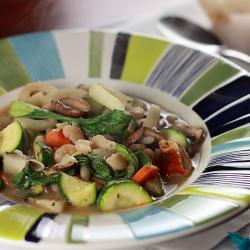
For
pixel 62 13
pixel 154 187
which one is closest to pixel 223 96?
pixel 154 187

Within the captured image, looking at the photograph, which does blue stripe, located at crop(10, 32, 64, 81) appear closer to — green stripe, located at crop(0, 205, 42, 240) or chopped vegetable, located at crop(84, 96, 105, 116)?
chopped vegetable, located at crop(84, 96, 105, 116)

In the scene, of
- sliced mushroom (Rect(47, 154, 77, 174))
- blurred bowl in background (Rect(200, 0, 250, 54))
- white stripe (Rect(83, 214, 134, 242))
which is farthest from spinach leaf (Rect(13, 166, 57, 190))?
blurred bowl in background (Rect(200, 0, 250, 54))

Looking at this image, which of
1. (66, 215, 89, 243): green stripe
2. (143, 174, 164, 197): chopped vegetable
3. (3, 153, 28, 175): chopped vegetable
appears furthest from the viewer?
(3, 153, 28, 175): chopped vegetable

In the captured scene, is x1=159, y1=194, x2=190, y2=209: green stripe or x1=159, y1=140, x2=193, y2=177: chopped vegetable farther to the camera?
x1=159, y1=140, x2=193, y2=177: chopped vegetable

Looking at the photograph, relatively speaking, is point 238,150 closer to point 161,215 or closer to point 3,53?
point 161,215

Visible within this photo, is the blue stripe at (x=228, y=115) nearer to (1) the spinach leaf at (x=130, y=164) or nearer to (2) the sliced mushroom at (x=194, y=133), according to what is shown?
(2) the sliced mushroom at (x=194, y=133)

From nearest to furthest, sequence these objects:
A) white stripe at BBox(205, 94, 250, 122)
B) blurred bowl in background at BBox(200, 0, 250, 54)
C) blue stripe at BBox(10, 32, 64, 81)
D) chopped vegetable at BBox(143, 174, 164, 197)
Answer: chopped vegetable at BBox(143, 174, 164, 197), white stripe at BBox(205, 94, 250, 122), blue stripe at BBox(10, 32, 64, 81), blurred bowl in background at BBox(200, 0, 250, 54)

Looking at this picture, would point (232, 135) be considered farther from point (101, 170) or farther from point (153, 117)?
point (101, 170)
